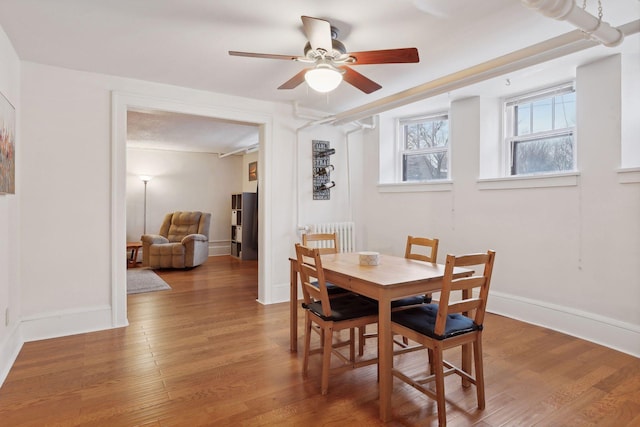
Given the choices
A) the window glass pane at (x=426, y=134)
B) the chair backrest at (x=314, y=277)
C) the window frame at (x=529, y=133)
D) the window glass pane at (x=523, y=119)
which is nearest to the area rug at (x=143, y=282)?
the chair backrest at (x=314, y=277)

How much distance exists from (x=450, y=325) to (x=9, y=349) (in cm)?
299

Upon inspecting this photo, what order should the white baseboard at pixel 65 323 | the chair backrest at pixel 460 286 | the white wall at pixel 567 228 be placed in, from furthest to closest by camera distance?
the white baseboard at pixel 65 323 → the white wall at pixel 567 228 → the chair backrest at pixel 460 286

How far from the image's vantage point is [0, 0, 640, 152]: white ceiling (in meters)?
2.15

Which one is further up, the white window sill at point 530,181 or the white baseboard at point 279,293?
the white window sill at point 530,181

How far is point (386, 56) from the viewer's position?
2121 mm

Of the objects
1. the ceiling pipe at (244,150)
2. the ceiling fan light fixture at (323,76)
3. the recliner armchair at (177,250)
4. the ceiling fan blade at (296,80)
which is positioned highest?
the ceiling pipe at (244,150)

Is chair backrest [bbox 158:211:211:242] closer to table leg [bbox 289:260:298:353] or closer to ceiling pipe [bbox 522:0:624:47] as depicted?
table leg [bbox 289:260:298:353]

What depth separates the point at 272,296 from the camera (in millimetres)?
4172

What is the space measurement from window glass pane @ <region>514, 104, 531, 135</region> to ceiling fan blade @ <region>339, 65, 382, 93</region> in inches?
79.8

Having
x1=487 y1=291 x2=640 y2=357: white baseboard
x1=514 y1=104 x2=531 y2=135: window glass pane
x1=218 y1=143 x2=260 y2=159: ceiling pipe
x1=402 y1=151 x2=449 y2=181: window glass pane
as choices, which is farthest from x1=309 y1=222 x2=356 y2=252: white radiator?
x1=218 y1=143 x2=260 y2=159: ceiling pipe

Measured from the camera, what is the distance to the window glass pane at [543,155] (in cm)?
338

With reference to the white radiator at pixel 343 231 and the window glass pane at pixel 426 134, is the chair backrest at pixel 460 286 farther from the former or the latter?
the window glass pane at pixel 426 134

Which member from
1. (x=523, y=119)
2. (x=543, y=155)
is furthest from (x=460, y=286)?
(x=523, y=119)

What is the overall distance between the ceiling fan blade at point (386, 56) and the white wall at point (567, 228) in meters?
1.93
